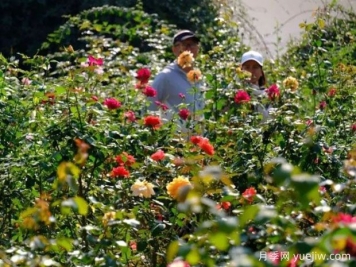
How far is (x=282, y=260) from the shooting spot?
1835 millimetres

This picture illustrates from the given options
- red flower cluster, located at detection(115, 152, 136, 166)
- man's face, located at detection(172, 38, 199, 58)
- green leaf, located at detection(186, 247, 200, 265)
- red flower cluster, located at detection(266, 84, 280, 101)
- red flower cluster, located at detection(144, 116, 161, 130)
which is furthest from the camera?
man's face, located at detection(172, 38, 199, 58)

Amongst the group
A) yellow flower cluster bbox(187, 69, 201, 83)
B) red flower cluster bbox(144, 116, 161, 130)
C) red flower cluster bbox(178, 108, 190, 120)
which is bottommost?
red flower cluster bbox(144, 116, 161, 130)

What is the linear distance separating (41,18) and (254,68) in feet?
14.9

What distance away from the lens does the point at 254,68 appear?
16.6 ft

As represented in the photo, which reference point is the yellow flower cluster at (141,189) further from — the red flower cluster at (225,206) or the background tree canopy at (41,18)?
the background tree canopy at (41,18)

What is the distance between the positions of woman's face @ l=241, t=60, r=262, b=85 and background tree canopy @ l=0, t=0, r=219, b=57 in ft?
13.2

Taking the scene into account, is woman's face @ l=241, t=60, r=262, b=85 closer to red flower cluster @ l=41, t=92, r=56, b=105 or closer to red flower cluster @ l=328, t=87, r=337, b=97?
red flower cluster @ l=328, t=87, r=337, b=97

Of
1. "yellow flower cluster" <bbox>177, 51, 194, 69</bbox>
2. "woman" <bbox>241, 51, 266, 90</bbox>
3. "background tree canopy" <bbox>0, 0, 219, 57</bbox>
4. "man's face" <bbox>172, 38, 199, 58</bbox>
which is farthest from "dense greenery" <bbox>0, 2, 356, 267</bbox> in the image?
"background tree canopy" <bbox>0, 0, 219, 57</bbox>

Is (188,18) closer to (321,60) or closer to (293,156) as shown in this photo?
(321,60)

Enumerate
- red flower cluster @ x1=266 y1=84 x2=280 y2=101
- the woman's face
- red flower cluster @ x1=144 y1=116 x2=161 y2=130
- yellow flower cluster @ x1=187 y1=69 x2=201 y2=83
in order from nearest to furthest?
1. red flower cluster @ x1=144 y1=116 x2=161 y2=130
2. red flower cluster @ x1=266 y1=84 x2=280 y2=101
3. yellow flower cluster @ x1=187 y1=69 x2=201 y2=83
4. the woman's face

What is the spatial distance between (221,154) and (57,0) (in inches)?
233

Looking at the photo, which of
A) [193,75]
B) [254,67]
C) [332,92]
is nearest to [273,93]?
[193,75]

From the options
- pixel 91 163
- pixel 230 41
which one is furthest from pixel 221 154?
pixel 230 41

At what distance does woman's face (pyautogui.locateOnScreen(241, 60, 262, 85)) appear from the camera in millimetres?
5020
